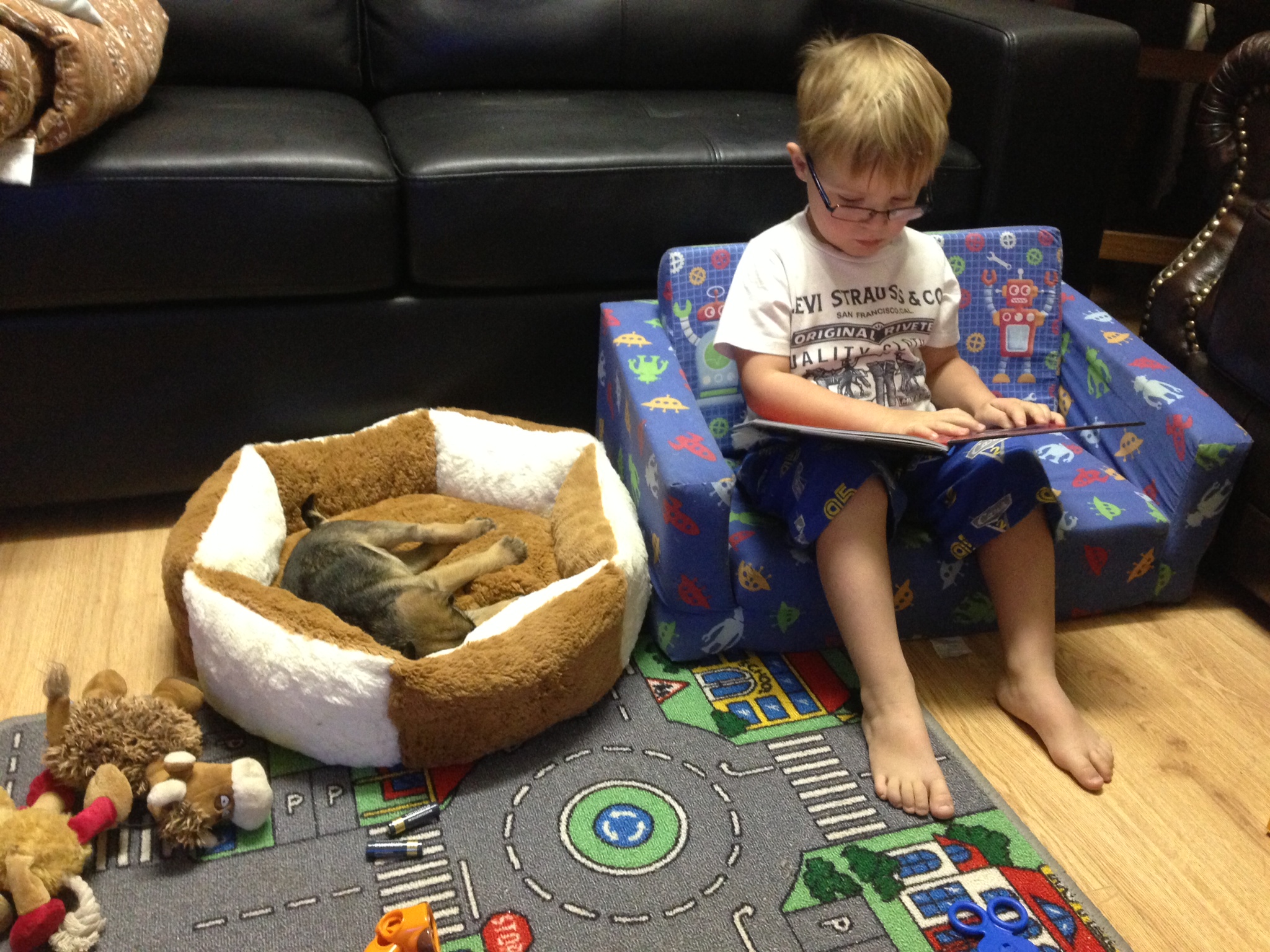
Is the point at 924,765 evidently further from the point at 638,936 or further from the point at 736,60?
the point at 736,60

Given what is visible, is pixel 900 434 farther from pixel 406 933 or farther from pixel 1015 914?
pixel 406 933

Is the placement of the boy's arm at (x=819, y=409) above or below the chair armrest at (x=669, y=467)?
above

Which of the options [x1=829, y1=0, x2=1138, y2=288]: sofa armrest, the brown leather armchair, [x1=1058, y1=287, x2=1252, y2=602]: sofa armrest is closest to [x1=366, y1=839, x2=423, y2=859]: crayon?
[x1=1058, y1=287, x2=1252, y2=602]: sofa armrest

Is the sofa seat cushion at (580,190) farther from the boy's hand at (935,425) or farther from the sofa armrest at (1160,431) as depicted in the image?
the boy's hand at (935,425)

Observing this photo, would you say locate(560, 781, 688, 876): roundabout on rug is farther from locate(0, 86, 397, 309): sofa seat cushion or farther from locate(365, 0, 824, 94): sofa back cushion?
locate(365, 0, 824, 94): sofa back cushion

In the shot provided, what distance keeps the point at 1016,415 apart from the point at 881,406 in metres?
0.16

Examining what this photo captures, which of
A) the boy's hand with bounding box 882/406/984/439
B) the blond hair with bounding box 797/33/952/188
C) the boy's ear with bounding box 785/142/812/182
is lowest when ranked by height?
the boy's hand with bounding box 882/406/984/439

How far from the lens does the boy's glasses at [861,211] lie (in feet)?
4.05

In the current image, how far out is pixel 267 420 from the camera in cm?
160

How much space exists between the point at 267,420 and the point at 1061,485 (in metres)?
1.18

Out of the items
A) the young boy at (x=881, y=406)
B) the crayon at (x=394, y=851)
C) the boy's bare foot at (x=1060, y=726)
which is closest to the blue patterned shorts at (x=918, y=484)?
the young boy at (x=881, y=406)

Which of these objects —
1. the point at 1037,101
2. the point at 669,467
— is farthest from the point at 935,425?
the point at 1037,101

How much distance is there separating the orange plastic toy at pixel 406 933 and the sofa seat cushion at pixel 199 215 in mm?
922

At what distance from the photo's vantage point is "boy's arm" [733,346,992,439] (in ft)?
3.89
